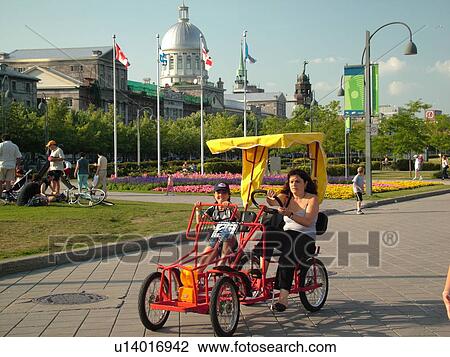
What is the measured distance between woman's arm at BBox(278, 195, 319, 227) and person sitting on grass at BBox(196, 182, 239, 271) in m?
0.58

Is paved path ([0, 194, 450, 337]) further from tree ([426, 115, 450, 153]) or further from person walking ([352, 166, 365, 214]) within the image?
tree ([426, 115, 450, 153])

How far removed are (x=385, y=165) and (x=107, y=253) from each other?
62517 mm

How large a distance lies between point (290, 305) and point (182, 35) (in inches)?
6224

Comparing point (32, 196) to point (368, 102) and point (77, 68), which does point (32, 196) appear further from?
point (77, 68)

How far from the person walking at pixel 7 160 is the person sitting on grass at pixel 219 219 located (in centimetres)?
1237

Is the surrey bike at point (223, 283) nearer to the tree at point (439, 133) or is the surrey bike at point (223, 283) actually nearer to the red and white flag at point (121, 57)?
the red and white flag at point (121, 57)

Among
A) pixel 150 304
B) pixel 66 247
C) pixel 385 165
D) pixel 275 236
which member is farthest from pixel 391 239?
pixel 385 165

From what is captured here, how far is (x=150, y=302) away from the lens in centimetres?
703

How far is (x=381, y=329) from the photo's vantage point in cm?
695

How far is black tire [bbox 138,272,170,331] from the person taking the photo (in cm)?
689

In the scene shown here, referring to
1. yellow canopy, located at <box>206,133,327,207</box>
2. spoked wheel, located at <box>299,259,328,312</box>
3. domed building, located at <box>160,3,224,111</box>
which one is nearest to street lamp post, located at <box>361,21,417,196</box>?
yellow canopy, located at <box>206,133,327,207</box>

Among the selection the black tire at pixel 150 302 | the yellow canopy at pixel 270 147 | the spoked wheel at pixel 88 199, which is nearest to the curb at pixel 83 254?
the yellow canopy at pixel 270 147

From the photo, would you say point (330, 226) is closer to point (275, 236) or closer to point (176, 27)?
point (275, 236)

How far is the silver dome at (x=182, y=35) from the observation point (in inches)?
6398
